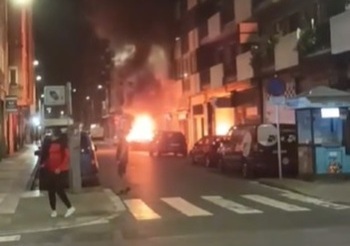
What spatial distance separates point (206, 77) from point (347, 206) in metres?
33.8

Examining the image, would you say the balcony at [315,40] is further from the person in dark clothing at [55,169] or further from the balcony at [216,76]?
the balcony at [216,76]

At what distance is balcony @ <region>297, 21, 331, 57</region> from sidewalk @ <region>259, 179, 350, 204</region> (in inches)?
282

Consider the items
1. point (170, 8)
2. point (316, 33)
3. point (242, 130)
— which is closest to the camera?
point (242, 130)

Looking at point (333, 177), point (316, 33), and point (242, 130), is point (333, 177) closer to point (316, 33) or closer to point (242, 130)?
point (242, 130)

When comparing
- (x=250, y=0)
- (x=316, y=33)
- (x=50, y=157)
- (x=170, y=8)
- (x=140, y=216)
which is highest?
(x=170, y=8)

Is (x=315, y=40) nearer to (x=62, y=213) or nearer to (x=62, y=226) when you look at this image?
(x=62, y=213)

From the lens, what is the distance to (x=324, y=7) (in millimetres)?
30984

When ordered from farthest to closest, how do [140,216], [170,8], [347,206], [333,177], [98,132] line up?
[98,132] → [170,8] → [333,177] → [347,206] → [140,216]

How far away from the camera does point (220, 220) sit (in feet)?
47.9

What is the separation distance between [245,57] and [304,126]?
56.1 feet

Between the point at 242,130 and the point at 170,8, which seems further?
the point at 170,8

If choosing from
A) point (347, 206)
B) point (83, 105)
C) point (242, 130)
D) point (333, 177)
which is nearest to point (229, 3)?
point (242, 130)

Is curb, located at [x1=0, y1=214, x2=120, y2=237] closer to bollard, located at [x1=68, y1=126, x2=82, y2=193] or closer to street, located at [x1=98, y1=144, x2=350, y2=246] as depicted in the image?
street, located at [x1=98, y1=144, x2=350, y2=246]

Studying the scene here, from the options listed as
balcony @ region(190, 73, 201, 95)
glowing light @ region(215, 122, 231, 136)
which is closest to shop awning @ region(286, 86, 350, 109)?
glowing light @ region(215, 122, 231, 136)
